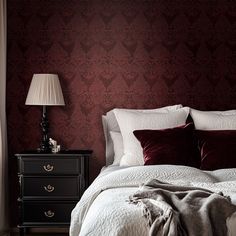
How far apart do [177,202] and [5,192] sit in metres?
2.60

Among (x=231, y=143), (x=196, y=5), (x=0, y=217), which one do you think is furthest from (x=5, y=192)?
(x=196, y=5)

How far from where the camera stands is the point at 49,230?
16.0 feet

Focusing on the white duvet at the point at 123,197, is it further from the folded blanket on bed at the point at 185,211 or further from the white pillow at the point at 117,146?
the white pillow at the point at 117,146

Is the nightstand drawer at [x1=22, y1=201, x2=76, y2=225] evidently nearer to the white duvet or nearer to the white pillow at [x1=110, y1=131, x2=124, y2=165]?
the white pillow at [x1=110, y1=131, x2=124, y2=165]

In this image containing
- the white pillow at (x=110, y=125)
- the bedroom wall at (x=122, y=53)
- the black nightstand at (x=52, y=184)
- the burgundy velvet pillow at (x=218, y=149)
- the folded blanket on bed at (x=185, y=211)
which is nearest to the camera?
the folded blanket on bed at (x=185, y=211)

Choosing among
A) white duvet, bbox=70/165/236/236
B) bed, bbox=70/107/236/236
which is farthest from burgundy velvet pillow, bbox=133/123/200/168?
white duvet, bbox=70/165/236/236

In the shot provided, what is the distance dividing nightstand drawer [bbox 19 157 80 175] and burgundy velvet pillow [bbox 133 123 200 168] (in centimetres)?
62

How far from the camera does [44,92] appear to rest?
4.50 m

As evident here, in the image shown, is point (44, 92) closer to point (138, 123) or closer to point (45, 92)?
point (45, 92)

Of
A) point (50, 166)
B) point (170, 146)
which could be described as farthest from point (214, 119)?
point (50, 166)

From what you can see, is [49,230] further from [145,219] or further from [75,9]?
[145,219]

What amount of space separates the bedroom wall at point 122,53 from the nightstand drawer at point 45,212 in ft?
2.44

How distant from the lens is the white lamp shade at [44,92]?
14.8 feet

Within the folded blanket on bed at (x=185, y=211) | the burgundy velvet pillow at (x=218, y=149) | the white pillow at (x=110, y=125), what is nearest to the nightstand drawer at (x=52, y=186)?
the white pillow at (x=110, y=125)
